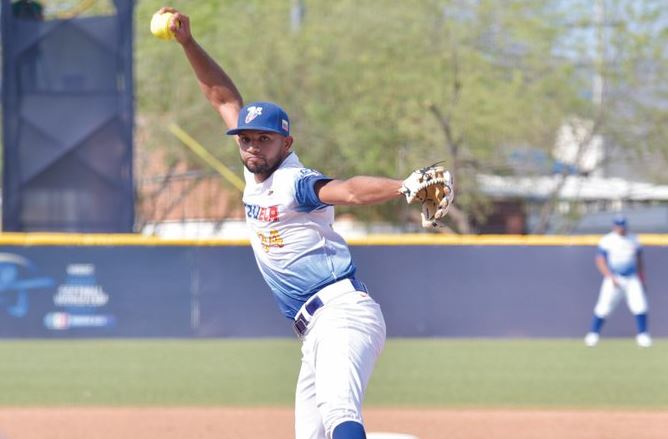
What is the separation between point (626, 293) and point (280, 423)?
7.96 metres

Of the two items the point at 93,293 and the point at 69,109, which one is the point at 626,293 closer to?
the point at 93,293

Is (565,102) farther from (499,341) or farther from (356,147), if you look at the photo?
(499,341)

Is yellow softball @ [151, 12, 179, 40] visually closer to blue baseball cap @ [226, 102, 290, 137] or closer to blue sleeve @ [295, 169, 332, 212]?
blue baseball cap @ [226, 102, 290, 137]

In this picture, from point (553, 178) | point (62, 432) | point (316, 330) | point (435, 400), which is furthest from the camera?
point (553, 178)

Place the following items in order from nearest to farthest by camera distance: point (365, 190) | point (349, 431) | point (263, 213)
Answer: point (365, 190) < point (349, 431) < point (263, 213)

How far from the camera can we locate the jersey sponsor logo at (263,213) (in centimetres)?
500

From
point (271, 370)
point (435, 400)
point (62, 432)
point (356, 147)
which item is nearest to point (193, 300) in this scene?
point (271, 370)

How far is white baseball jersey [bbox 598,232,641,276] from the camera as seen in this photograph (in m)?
15.8

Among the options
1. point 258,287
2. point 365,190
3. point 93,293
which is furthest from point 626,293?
point 365,190

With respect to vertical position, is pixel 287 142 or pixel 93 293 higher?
pixel 287 142

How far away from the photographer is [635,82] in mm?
25672

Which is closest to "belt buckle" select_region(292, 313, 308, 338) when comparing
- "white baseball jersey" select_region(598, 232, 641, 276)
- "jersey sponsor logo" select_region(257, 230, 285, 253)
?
"jersey sponsor logo" select_region(257, 230, 285, 253)

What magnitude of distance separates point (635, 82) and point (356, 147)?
20.0 feet

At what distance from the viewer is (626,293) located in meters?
15.8
